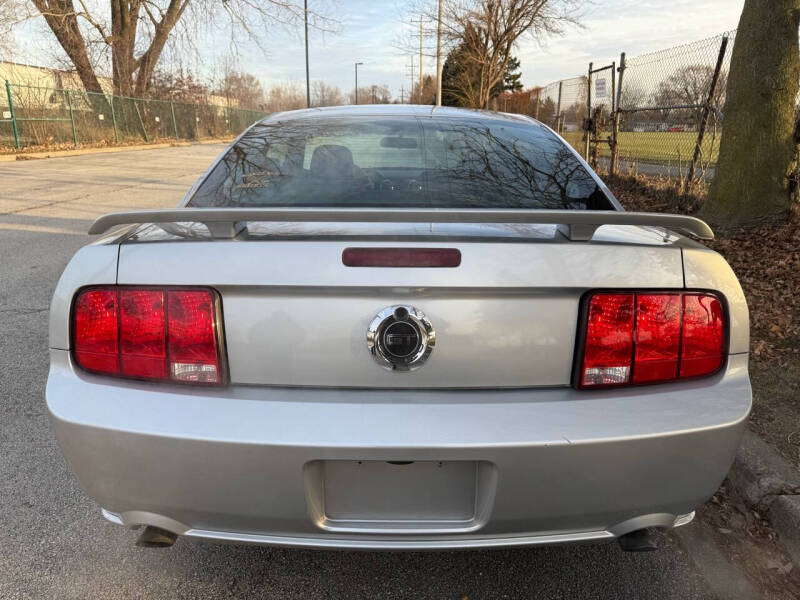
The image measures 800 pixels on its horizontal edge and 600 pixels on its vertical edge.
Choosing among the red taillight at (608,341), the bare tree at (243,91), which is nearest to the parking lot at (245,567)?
the red taillight at (608,341)

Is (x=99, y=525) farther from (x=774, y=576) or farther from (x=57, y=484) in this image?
(x=774, y=576)

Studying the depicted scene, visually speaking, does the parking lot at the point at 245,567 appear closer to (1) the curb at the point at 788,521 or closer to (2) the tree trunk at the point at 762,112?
(1) the curb at the point at 788,521

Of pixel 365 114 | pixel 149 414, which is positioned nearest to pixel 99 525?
pixel 149 414

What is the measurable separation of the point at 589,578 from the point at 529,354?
0.98 m

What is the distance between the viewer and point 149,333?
1.55 metres

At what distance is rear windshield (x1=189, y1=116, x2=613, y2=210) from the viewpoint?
2.20 meters

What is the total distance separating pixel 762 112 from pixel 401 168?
4467 millimetres

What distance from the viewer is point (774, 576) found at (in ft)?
6.66

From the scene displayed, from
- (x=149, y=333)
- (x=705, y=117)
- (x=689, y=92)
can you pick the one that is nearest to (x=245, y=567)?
(x=149, y=333)

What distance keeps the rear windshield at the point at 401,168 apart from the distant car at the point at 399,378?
0.61 m

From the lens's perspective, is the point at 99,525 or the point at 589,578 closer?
the point at 589,578

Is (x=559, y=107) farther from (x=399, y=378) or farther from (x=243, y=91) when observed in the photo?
(x=243, y=91)

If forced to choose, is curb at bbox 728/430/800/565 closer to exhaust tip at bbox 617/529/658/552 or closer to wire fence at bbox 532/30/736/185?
exhaust tip at bbox 617/529/658/552

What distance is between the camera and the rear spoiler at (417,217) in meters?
1.49
